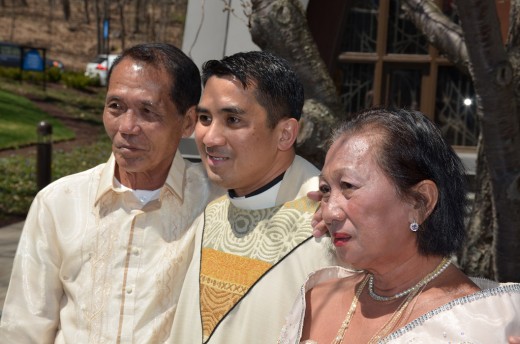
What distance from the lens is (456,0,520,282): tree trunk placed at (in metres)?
3.96

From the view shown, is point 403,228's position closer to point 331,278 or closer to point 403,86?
point 331,278

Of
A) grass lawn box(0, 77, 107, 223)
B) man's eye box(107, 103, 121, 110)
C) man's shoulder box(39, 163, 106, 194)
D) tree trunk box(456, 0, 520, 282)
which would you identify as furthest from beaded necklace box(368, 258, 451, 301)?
grass lawn box(0, 77, 107, 223)

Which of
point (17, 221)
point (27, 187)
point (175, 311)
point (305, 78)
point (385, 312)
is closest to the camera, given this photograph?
point (385, 312)

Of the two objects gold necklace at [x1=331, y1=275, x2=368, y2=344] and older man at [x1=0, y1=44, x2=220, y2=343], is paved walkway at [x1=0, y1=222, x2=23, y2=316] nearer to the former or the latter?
older man at [x1=0, y1=44, x2=220, y2=343]

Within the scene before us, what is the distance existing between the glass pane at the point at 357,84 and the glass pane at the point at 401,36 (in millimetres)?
287

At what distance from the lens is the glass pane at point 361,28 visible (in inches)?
311

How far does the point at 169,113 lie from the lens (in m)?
3.09

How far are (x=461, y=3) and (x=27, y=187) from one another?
1028 centimetres

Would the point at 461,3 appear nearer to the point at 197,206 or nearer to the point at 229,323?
the point at 197,206

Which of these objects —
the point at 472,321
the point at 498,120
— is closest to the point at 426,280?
→ the point at 472,321

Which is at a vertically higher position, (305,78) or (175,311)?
(305,78)

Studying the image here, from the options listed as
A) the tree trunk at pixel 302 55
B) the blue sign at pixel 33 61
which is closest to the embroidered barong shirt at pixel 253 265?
the tree trunk at pixel 302 55

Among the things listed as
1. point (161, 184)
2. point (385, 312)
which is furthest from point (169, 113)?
point (385, 312)

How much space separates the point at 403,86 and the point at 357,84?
43cm
